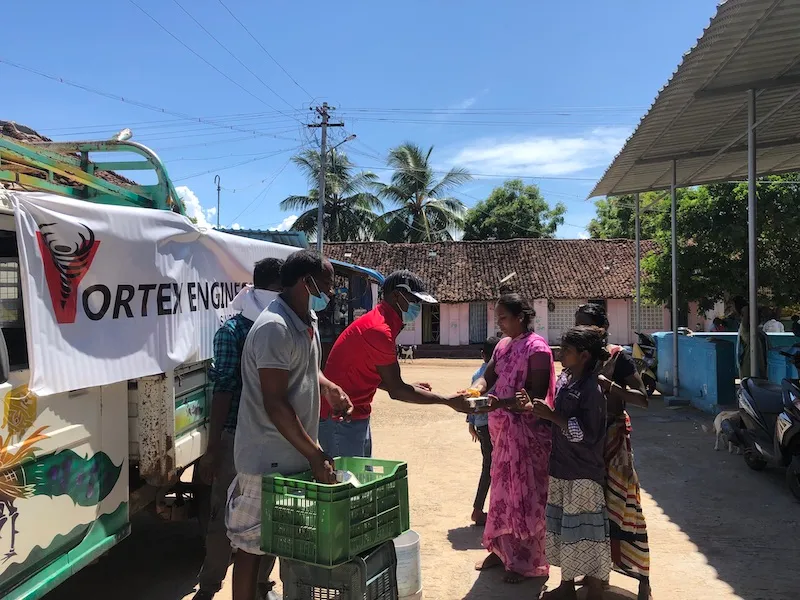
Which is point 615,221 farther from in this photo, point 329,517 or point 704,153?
point 329,517

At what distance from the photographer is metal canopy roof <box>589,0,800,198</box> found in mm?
5172

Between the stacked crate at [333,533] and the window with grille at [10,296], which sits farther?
the window with grille at [10,296]

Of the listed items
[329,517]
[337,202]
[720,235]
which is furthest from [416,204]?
[329,517]

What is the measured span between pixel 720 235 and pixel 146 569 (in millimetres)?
11660

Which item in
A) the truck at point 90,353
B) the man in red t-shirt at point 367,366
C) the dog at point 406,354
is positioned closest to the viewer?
the truck at point 90,353

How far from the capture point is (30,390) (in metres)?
2.43

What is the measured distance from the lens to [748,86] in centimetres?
659

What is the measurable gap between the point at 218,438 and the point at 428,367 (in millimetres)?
15778

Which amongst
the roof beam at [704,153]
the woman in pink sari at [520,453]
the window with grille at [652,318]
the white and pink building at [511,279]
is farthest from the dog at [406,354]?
the woman in pink sari at [520,453]

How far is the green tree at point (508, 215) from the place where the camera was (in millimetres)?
31172

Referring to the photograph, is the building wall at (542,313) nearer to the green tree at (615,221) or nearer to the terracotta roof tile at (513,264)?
the terracotta roof tile at (513,264)

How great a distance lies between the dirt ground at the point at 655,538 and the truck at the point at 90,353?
725 millimetres

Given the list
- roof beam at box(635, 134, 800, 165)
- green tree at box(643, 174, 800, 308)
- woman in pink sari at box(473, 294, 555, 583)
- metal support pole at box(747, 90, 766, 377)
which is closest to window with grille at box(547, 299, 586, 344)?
green tree at box(643, 174, 800, 308)

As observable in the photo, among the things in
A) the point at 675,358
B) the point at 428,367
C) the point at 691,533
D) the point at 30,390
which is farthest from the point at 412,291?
the point at 428,367
